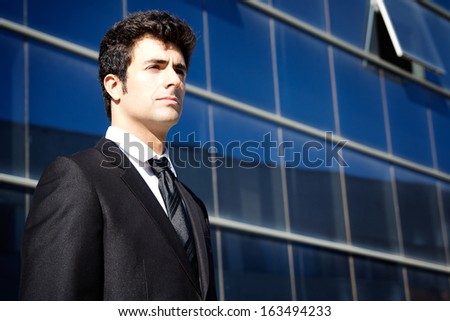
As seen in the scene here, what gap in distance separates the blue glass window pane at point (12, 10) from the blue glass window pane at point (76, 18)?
109mm

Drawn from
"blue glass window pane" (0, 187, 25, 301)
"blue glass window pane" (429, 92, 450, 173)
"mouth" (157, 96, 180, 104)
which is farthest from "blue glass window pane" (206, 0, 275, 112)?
"mouth" (157, 96, 180, 104)

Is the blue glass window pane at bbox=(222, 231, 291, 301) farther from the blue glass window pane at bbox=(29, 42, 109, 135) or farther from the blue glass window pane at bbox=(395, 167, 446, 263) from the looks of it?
the blue glass window pane at bbox=(395, 167, 446, 263)

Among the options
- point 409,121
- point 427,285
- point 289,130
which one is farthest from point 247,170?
point 427,285

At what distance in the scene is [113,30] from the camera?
349 cm

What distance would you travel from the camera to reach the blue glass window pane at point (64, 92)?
7.53 m

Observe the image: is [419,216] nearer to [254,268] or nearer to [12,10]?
[254,268]

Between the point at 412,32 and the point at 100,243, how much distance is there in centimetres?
1123

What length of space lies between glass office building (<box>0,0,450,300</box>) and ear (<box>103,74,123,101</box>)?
153 inches

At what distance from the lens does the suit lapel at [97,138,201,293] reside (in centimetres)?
298

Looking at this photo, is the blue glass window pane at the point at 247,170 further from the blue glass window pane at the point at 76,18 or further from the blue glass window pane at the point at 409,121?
the blue glass window pane at the point at 409,121

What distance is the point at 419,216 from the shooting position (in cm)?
1259

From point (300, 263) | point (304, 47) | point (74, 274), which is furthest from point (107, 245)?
point (304, 47)

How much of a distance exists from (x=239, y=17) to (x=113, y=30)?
7114 mm
